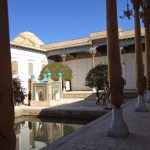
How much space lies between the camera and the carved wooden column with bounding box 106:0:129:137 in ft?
17.5

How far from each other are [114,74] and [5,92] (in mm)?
4208

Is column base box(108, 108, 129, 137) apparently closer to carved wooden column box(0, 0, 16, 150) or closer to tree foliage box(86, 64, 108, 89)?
carved wooden column box(0, 0, 16, 150)

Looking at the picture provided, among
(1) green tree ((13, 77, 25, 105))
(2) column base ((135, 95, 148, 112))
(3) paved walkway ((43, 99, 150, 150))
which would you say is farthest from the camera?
(2) column base ((135, 95, 148, 112))

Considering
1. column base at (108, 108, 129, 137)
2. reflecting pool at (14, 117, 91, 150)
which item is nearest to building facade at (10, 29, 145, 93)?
reflecting pool at (14, 117, 91, 150)

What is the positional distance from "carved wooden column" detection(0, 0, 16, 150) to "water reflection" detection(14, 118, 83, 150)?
5985 millimetres

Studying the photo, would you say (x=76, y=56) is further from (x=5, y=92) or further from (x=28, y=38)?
(x=5, y=92)

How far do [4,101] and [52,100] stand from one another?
1481 cm

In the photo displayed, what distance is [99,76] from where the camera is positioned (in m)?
13.1

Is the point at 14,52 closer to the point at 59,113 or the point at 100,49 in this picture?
the point at 100,49

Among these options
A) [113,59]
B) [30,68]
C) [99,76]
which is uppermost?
[30,68]

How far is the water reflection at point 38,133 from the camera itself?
24.7 ft

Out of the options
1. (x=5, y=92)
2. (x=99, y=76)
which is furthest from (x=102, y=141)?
(x=99, y=76)

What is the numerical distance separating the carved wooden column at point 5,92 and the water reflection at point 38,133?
598 centimetres

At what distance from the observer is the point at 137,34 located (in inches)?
340
